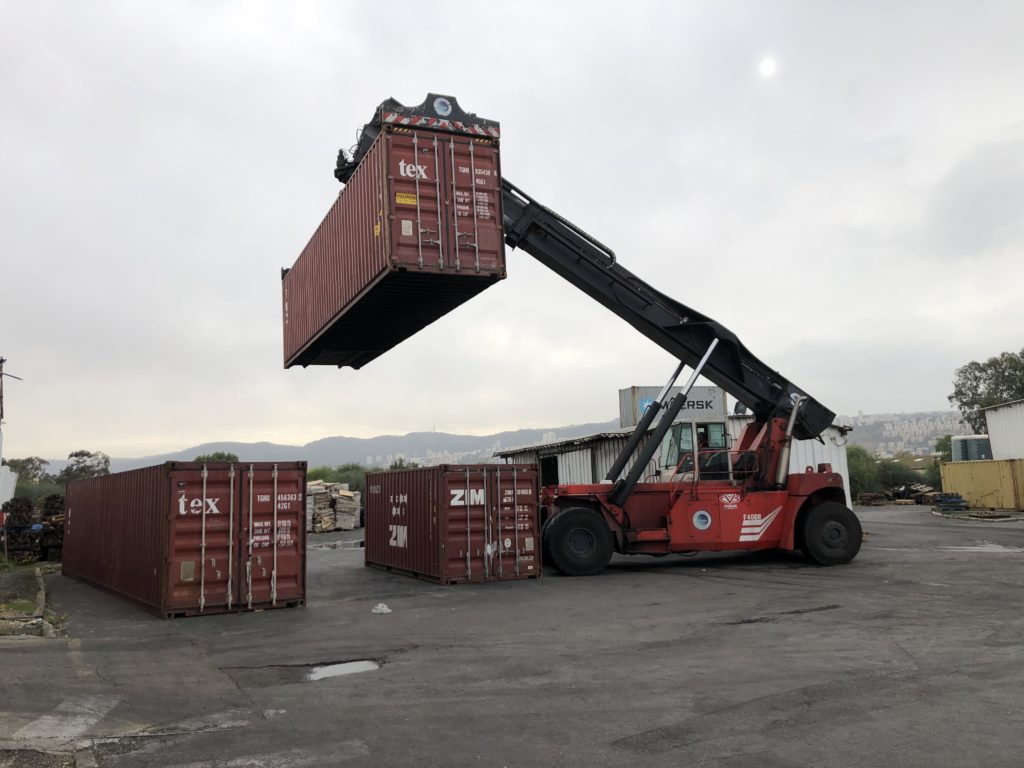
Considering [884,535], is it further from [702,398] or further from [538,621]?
[538,621]

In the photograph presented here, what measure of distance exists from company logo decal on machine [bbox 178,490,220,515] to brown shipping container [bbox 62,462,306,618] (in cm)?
2

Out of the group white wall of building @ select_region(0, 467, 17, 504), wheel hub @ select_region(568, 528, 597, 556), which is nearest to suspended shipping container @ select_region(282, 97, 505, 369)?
wheel hub @ select_region(568, 528, 597, 556)

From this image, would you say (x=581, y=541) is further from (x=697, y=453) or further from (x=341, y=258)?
(x=341, y=258)

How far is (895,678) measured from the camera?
25.0 ft

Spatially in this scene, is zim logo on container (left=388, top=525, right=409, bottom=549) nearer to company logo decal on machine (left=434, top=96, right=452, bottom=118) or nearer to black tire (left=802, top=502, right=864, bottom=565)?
black tire (left=802, top=502, right=864, bottom=565)

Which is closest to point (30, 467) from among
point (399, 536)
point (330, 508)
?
point (330, 508)

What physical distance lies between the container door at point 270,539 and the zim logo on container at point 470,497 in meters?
3.57

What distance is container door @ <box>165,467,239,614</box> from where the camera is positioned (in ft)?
41.8

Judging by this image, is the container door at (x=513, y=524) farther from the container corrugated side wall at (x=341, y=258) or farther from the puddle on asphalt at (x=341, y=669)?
the puddle on asphalt at (x=341, y=669)

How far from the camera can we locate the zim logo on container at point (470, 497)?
1639 cm

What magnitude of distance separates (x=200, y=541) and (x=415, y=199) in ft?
22.7

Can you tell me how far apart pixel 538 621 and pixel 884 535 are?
62.3 ft

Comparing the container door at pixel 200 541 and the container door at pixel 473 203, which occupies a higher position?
the container door at pixel 473 203

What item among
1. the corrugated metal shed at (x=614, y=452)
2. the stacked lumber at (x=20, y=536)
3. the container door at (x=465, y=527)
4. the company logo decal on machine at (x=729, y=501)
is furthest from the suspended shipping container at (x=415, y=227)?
the stacked lumber at (x=20, y=536)
